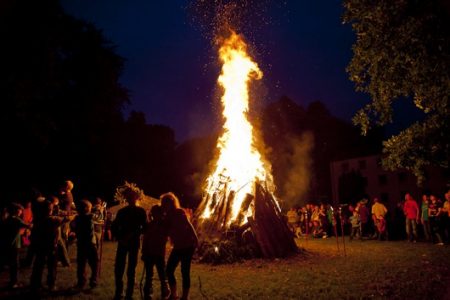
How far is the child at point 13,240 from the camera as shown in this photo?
26.9ft

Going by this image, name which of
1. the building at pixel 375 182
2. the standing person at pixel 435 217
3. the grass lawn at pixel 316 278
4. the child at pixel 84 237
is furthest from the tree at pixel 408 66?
the building at pixel 375 182

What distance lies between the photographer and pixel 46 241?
7.66m

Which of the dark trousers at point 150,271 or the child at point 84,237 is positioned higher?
the child at point 84,237

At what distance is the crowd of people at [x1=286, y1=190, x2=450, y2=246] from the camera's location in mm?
15628

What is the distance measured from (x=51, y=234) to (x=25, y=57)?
18.5 m

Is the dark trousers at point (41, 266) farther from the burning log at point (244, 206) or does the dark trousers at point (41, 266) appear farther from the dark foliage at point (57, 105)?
the dark foliage at point (57, 105)

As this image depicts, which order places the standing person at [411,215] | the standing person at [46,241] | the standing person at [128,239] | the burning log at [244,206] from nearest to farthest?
the standing person at [128,239]
the standing person at [46,241]
the burning log at [244,206]
the standing person at [411,215]

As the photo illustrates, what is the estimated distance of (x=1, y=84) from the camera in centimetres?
2127

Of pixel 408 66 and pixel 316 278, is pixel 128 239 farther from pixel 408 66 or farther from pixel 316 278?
pixel 408 66

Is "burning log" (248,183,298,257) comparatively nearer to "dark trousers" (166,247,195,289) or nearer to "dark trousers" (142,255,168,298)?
"dark trousers" (142,255,168,298)

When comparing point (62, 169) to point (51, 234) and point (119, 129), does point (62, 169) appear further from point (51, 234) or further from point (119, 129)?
point (51, 234)

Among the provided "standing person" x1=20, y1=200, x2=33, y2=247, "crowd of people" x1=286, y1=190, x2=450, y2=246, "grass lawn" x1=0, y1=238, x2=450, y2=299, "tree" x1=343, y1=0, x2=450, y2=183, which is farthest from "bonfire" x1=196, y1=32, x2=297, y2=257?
"standing person" x1=20, y1=200, x2=33, y2=247

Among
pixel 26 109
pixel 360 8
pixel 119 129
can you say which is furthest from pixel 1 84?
pixel 360 8

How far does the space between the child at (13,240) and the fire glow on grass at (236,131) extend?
23.7 feet
